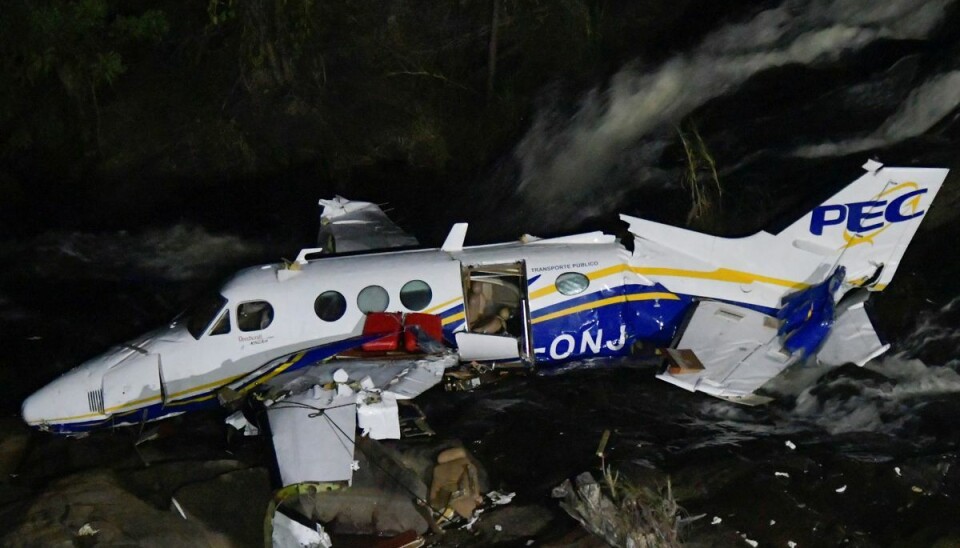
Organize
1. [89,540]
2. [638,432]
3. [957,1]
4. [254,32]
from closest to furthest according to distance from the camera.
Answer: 1. [89,540]
2. [638,432]
3. [957,1]
4. [254,32]

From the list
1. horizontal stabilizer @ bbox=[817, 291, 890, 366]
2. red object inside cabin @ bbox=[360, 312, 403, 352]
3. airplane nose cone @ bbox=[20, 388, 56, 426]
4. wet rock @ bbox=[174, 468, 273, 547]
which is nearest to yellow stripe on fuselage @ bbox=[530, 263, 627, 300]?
red object inside cabin @ bbox=[360, 312, 403, 352]

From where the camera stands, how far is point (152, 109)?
2633cm

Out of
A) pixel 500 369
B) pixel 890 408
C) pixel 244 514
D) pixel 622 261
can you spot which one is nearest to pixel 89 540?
pixel 244 514

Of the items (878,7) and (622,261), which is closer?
(622,261)

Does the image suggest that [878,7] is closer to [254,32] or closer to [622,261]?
[622,261]

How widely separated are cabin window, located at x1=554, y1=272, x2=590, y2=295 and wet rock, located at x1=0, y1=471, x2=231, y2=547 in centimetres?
665

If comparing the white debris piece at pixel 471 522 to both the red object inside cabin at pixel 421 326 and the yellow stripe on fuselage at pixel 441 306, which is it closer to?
the red object inside cabin at pixel 421 326

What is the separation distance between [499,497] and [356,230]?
298 inches

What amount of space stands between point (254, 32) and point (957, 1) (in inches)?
660

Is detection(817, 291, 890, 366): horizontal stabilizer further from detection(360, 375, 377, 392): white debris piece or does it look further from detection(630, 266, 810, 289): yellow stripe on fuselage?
detection(360, 375, 377, 392): white debris piece

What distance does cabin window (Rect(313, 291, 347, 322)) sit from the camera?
52.6 ft

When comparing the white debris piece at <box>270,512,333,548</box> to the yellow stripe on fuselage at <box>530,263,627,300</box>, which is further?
the yellow stripe on fuselage at <box>530,263,627,300</box>

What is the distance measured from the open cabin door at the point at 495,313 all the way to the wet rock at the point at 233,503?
414 centimetres

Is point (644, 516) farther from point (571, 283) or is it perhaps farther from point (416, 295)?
point (416, 295)
